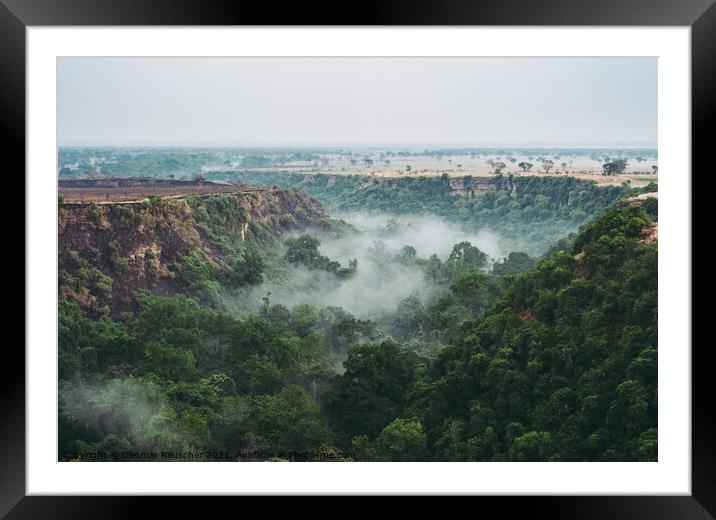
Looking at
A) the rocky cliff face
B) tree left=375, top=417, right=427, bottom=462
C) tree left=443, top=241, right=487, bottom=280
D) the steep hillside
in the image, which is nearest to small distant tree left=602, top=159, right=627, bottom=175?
the steep hillside

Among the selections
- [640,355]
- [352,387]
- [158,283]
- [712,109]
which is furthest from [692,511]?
[158,283]

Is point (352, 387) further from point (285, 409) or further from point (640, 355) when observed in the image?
point (640, 355)

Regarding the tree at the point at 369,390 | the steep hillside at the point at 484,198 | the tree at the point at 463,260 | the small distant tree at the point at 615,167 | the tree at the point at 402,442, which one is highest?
the small distant tree at the point at 615,167

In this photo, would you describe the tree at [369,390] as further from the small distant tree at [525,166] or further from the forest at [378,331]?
the small distant tree at [525,166]

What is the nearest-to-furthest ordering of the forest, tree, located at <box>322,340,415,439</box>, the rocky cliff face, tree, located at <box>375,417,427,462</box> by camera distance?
the forest
tree, located at <box>375,417,427,462</box>
tree, located at <box>322,340,415,439</box>
the rocky cliff face

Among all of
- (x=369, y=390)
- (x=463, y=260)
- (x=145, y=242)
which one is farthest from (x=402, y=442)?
(x=145, y=242)

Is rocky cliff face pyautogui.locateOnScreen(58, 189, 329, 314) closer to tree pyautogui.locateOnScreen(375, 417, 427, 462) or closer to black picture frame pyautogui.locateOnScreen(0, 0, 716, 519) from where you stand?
tree pyautogui.locateOnScreen(375, 417, 427, 462)
